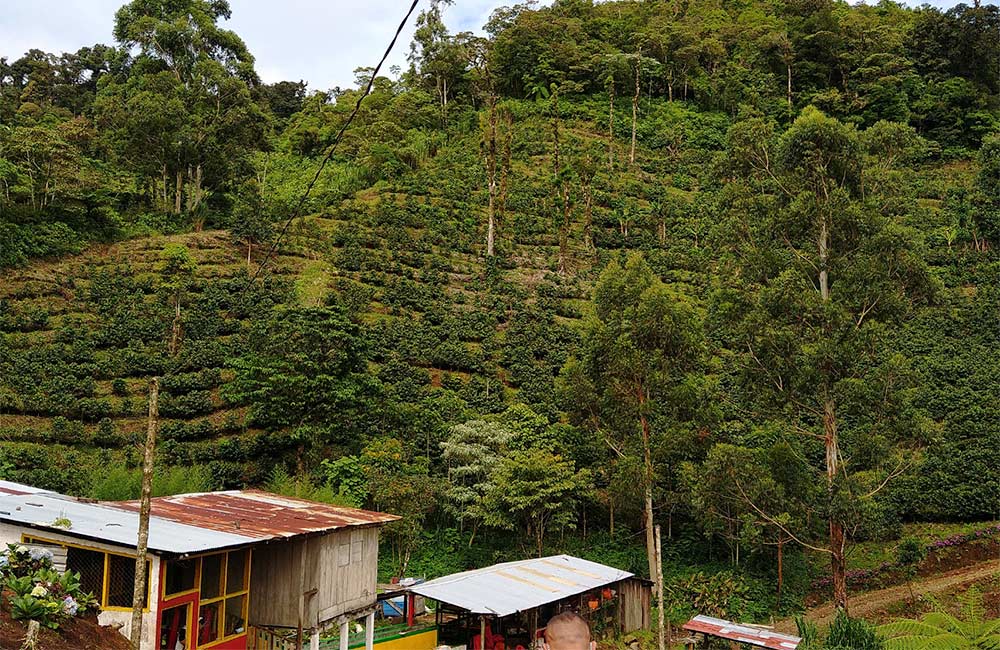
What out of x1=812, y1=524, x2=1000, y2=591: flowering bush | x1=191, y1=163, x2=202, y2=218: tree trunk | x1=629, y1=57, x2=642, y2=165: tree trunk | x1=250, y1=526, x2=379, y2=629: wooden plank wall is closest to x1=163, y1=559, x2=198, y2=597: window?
x1=250, y1=526, x2=379, y2=629: wooden plank wall

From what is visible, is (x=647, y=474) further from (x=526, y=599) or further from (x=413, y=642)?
(x=413, y=642)

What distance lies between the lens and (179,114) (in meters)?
33.4

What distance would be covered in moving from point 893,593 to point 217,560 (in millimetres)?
17799

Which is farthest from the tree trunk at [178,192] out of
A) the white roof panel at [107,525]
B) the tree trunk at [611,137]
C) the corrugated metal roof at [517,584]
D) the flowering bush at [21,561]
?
the flowering bush at [21,561]

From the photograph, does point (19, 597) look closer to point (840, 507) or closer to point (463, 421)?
point (840, 507)

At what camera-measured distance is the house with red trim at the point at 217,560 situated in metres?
8.38

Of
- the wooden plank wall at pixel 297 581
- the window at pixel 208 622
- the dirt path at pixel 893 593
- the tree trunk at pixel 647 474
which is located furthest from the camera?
the tree trunk at pixel 647 474

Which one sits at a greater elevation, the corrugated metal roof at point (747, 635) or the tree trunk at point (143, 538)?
the tree trunk at point (143, 538)

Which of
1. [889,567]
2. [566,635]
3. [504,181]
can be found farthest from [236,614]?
[504,181]

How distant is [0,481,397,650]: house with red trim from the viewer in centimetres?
838

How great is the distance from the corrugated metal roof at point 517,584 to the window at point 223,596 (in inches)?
162

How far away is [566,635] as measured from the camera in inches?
119

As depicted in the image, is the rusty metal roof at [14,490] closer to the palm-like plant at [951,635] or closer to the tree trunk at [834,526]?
the palm-like plant at [951,635]

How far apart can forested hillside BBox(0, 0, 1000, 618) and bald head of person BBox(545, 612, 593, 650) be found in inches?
400
